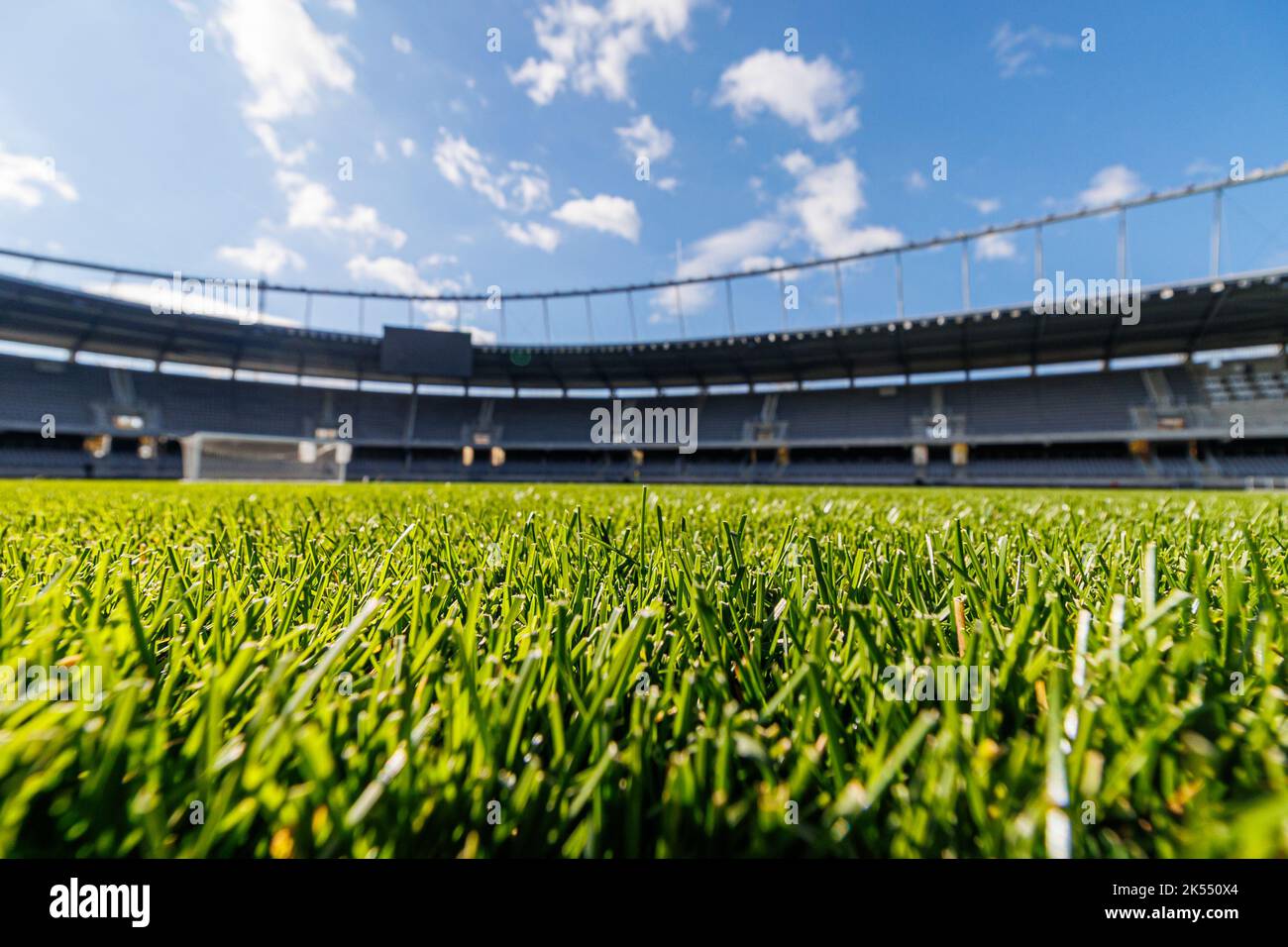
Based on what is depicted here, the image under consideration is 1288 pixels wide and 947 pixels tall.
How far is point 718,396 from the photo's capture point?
29.9 metres

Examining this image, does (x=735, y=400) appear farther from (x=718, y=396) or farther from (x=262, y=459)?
(x=262, y=459)

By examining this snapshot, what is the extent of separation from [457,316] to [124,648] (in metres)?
34.4

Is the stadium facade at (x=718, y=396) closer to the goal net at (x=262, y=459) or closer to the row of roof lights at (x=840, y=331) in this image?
the row of roof lights at (x=840, y=331)

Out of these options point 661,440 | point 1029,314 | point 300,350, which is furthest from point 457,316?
point 1029,314

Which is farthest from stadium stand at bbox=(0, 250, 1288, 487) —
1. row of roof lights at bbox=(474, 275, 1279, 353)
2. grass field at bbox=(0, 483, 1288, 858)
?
grass field at bbox=(0, 483, 1288, 858)

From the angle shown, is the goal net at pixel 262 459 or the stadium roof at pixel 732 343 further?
the stadium roof at pixel 732 343

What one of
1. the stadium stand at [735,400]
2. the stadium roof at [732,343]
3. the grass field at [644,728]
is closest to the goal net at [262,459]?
the stadium stand at [735,400]

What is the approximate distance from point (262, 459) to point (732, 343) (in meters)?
19.5

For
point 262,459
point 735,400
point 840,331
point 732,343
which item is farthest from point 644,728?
point 735,400

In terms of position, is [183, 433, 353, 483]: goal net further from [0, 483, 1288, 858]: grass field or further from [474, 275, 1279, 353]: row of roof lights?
[0, 483, 1288, 858]: grass field

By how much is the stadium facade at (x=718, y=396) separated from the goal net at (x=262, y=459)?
3370 millimetres

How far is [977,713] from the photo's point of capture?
0.45 metres

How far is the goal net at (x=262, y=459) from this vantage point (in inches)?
628

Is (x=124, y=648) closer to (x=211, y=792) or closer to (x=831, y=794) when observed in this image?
(x=211, y=792)
